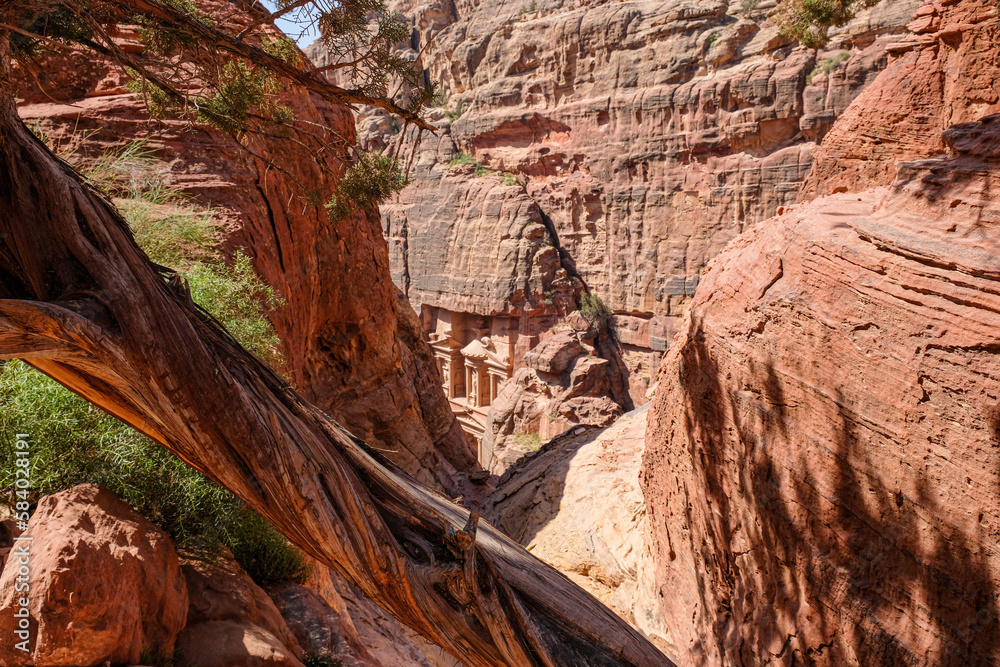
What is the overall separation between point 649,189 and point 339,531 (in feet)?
89.5

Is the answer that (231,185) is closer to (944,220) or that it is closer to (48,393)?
(48,393)

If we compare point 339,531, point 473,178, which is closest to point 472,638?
point 339,531

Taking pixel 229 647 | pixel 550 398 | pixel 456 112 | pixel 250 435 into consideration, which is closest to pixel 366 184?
pixel 250 435

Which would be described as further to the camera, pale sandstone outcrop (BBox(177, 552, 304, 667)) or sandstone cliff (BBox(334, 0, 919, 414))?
sandstone cliff (BBox(334, 0, 919, 414))

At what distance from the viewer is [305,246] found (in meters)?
9.16

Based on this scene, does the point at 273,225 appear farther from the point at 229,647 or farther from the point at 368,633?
the point at 229,647

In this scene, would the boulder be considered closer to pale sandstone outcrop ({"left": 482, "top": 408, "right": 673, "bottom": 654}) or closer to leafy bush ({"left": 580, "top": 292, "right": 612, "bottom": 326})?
pale sandstone outcrop ({"left": 482, "top": 408, "right": 673, "bottom": 654})

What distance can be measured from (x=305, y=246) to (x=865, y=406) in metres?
7.70

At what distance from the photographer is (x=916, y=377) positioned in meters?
3.72

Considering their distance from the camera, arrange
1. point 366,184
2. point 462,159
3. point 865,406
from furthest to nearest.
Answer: point 462,159 → point 366,184 → point 865,406

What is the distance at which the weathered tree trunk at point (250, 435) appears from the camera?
237 cm

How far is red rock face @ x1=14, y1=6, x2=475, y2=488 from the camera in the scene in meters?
7.35

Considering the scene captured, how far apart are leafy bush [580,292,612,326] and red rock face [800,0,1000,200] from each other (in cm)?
2223

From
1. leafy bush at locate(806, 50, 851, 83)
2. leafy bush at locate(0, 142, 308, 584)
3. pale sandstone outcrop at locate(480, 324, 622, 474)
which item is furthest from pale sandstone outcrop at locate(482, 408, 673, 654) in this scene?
leafy bush at locate(806, 50, 851, 83)
